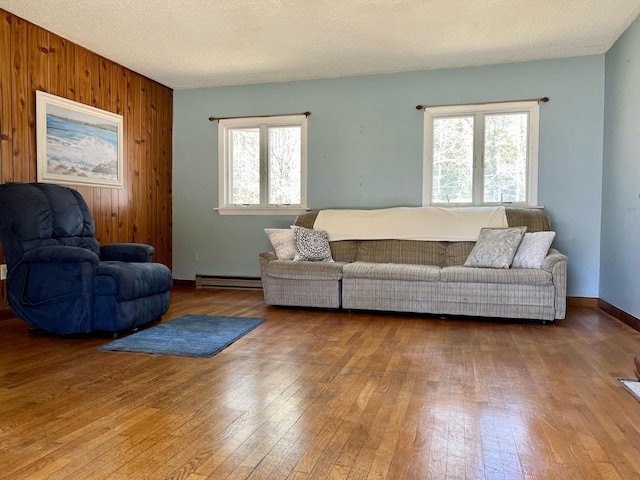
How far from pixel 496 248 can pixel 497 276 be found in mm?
334

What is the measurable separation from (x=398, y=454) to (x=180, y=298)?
12.6ft

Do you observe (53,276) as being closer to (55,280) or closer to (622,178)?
(55,280)

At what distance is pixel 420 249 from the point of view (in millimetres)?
4629

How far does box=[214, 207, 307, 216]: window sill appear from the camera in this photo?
5535mm

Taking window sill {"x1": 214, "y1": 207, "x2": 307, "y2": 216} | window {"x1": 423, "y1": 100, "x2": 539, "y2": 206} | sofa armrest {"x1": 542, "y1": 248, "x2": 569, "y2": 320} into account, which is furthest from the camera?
window sill {"x1": 214, "y1": 207, "x2": 307, "y2": 216}

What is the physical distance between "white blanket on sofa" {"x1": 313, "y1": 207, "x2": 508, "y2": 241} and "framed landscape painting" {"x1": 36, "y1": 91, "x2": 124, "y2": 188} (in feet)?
7.34

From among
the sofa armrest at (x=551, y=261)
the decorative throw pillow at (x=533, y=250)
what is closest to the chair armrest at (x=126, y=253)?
the decorative throw pillow at (x=533, y=250)

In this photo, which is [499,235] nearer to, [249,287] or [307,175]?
[307,175]

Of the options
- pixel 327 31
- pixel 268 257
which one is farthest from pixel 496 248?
pixel 327 31

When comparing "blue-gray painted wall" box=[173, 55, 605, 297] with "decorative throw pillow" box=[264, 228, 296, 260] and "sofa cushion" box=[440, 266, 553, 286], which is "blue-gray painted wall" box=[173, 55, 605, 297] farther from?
"sofa cushion" box=[440, 266, 553, 286]

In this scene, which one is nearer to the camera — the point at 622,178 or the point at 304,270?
the point at 622,178

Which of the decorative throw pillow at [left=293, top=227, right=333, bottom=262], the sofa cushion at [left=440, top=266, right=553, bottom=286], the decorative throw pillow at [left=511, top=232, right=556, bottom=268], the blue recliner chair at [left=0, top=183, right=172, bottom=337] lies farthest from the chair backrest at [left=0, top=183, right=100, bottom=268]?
the decorative throw pillow at [left=511, top=232, right=556, bottom=268]

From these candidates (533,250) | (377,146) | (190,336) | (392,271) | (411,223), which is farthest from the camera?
(377,146)

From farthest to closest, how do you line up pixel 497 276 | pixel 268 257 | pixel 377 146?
pixel 377 146 < pixel 268 257 < pixel 497 276
